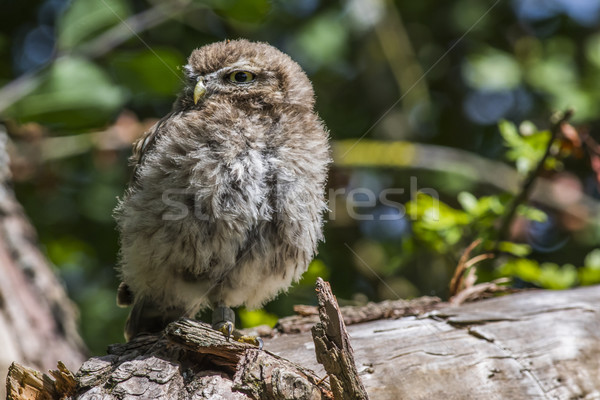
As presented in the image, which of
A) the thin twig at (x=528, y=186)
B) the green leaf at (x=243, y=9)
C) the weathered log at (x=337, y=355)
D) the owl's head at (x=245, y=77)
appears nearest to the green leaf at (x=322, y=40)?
the green leaf at (x=243, y=9)

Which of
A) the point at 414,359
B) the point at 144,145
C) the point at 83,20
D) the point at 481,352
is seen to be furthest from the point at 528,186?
the point at 83,20

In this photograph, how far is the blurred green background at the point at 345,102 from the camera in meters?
4.61

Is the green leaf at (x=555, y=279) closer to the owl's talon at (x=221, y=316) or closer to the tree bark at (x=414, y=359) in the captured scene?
the tree bark at (x=414, y=359)

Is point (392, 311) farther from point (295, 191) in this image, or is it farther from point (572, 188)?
point (572, 188)

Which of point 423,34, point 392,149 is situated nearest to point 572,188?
point 392,149

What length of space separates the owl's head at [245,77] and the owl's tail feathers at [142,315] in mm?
1228

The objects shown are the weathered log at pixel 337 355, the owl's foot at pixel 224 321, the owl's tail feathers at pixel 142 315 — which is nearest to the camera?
the weathered log at pixel 337 355

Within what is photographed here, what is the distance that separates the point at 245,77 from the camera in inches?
143

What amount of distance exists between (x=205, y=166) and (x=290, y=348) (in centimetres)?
101

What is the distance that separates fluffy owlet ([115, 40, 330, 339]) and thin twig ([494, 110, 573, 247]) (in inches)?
46.6

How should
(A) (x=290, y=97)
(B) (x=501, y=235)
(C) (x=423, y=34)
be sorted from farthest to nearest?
(C) (x=423, y=34) < (B) (x=501, y=235) < (A) (x=290, y=97)

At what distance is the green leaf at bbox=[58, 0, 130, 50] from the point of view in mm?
4559

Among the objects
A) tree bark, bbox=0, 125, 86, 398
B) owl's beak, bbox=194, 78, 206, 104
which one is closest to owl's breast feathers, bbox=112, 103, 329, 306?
owl's beak, bbox=194, 78, 206, 104

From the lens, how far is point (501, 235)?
13.2ft
